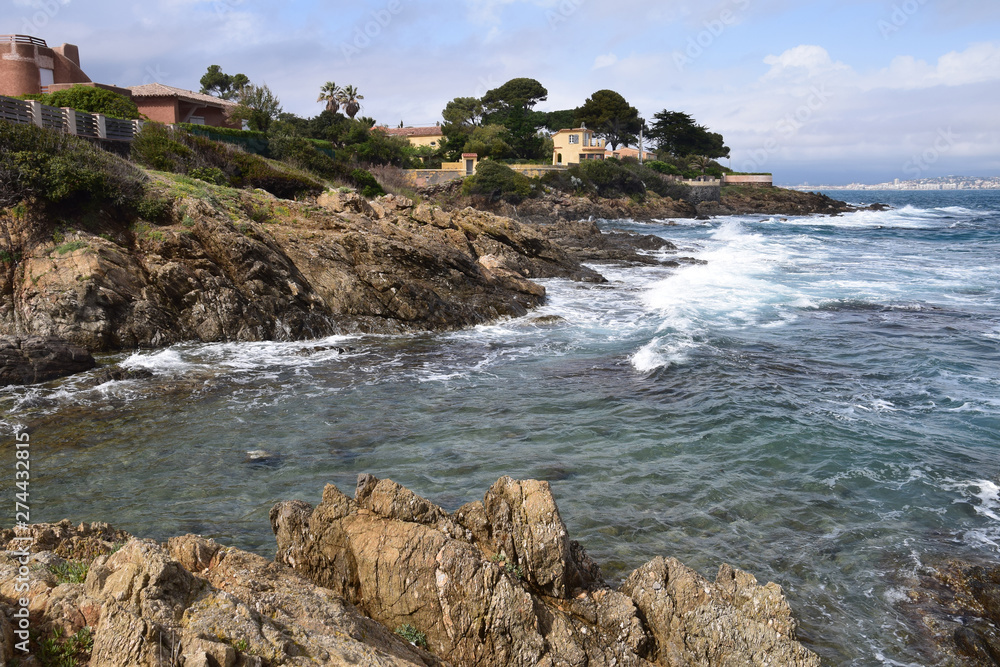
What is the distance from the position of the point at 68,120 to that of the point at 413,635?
28.1 metres

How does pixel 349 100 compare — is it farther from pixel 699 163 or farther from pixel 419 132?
pixel 699 163

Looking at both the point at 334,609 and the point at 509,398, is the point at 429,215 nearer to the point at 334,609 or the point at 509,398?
the point at 509,398

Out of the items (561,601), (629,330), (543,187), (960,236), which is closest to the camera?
(561,601)

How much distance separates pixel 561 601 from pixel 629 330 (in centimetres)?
1535

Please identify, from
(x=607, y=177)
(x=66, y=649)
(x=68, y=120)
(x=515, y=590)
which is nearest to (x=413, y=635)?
(x=515, y=590)

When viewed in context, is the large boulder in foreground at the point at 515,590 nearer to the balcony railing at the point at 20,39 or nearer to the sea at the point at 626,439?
the sea at the point at 626,439

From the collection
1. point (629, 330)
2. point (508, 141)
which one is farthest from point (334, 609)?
point (508, 141)

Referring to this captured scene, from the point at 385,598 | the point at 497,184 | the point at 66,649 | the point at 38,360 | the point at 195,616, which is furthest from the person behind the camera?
the point at 497,184

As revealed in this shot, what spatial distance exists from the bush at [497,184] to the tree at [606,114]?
3415cm

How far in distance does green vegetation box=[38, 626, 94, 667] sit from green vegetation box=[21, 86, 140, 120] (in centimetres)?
3351

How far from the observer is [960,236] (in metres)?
59.0

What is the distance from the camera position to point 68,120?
25.8 meters

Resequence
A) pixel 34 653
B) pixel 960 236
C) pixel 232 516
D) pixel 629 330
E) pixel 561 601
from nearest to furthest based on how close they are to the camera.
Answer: pixel 34 653 → pixel 561 601 → pixel 232 516 → pixel 629 330 → pixel 960 236

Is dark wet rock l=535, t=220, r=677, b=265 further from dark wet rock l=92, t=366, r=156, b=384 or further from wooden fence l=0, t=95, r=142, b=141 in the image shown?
dark wet rock l=92, t=366, r=156, b=384
